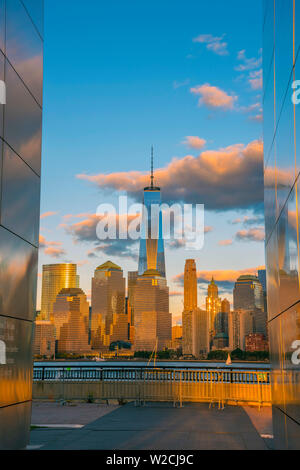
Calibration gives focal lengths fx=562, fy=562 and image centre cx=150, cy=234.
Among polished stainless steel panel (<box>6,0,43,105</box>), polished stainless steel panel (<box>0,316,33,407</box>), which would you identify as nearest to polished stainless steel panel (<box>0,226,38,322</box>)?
polished stainless steel panel (<box>0,316,33,407</box>)

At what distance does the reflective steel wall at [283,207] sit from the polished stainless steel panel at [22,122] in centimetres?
414

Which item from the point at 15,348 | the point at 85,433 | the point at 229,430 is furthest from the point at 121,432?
the point at 15,348

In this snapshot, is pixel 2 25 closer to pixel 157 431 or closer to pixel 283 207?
pixel 283 207

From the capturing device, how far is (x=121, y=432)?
12828mm

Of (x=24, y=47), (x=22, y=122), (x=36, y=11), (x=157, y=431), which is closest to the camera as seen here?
(x=22, y=122)

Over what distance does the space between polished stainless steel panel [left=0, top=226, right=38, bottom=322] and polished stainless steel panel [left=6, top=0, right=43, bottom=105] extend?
2784mm

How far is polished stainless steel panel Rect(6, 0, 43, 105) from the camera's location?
8.63 meters

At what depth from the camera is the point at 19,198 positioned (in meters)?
9.10

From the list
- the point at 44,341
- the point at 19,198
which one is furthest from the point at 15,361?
the point at 44,341

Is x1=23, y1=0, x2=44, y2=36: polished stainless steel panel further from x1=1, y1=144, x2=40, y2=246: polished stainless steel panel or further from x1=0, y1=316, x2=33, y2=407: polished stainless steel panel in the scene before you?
x1=0, y1=316, x2=33, y2=407: polished stainless steel panel

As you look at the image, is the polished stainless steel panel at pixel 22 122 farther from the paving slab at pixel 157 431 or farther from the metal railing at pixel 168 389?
the metal railing at pixel 168 389

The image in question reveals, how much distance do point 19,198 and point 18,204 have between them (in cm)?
13

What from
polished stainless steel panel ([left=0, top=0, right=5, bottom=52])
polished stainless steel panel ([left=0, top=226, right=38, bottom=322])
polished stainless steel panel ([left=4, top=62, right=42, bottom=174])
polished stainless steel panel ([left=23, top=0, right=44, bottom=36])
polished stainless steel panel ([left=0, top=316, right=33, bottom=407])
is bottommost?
polished stainless steel panel ([left=0, top=316, right=33, bottom=407])

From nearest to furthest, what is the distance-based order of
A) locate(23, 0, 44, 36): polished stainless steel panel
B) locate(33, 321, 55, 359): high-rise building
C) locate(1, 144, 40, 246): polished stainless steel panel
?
locate(1, 144, 40, 246): polished stainless steel panel → locate(23, 0, 44, 36): polished stainless steel panel → locate(33, 321, 55, 359): high-rise building
